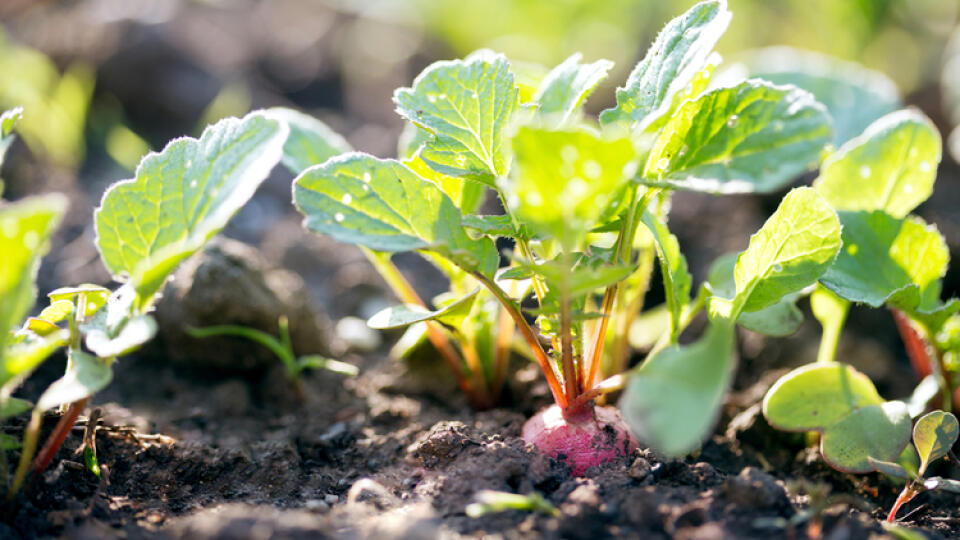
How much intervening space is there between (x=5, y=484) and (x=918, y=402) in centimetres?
165

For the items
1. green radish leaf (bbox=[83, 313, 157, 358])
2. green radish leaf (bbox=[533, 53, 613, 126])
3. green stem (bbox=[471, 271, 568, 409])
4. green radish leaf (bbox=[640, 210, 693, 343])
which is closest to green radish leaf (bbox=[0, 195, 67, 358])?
green radish leaf (bbox=[83, 313, 157, 358])

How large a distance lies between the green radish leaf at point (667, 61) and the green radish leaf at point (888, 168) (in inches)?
17.4

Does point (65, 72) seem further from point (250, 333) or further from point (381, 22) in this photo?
point (250, 333)

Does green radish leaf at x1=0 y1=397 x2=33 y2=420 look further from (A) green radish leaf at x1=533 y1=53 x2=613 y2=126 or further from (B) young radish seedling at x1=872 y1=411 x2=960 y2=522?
(B) young radish seedling at x1=872 y1=411 x2=960 y2=522

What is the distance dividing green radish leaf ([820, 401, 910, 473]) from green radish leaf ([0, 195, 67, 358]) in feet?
4.25

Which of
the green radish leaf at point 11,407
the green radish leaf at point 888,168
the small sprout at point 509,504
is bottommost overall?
the small sprout at point 509,504

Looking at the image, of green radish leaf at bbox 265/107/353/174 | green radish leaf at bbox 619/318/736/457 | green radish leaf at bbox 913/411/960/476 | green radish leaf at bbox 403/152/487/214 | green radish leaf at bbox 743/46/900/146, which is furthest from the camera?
green radish leaf at bbox 743/46/900/146

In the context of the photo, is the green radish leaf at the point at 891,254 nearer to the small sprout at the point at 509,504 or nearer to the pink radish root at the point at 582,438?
the pink radish root at the point at 582,438

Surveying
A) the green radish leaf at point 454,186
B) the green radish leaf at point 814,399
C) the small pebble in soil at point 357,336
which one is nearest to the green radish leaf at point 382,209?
the green radish leaf at point 454,186

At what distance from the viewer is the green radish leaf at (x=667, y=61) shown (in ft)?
3.95

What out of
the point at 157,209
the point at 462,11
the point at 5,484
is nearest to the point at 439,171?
the point at 157,209

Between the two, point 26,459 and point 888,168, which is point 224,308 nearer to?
point 26,459

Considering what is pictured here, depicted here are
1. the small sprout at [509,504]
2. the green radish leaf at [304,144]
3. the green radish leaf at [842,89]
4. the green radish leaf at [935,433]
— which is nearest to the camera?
the small sprout at [509,504]

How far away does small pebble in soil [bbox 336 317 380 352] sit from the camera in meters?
2.03
